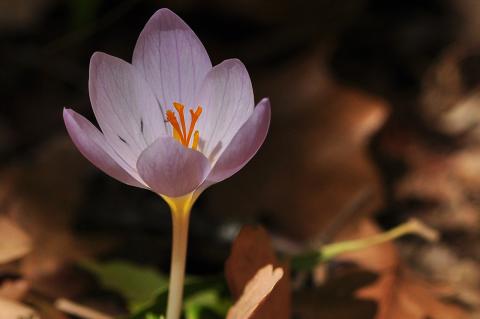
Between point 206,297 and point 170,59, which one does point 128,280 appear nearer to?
point 206,297

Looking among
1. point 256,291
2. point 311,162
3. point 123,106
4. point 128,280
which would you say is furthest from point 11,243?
point 311,162

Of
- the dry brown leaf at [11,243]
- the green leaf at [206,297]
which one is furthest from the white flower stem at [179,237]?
the dry brown leaf at [11,243]

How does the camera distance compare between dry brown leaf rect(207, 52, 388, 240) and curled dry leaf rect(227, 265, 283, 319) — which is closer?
curled dry leaf rect(227, 265, 283, 319)

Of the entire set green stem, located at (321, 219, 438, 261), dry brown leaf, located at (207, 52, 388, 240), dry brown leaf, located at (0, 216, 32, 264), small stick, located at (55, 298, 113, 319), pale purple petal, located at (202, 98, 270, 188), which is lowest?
small stick, located at (55, 298, 113, 319)

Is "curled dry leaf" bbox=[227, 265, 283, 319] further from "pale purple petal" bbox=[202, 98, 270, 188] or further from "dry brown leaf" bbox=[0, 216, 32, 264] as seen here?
"dry brown leaf" bbox=[0, 216, 32, 264]

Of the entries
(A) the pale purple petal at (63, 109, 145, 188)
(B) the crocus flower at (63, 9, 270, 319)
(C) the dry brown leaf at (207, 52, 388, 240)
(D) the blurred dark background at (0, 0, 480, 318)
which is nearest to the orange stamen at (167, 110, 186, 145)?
(B) the crocus flower at (63, 9, 270, 319)

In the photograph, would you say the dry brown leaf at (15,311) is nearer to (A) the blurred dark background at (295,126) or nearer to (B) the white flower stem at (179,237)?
(B) the white flower stem at (179,237)
